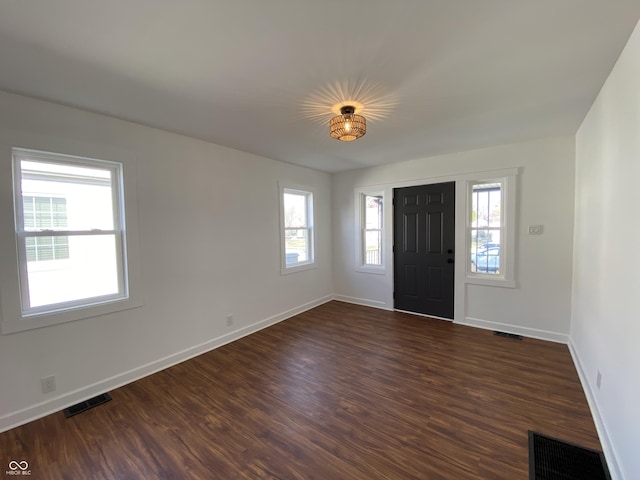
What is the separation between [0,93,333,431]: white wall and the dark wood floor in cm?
30

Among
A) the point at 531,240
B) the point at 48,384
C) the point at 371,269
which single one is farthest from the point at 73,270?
the point at 531,240

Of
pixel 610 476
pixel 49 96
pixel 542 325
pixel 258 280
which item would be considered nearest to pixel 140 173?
pixel 49 96

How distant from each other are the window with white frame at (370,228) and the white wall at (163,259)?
1442 mm

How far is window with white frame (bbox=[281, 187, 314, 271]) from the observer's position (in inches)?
180

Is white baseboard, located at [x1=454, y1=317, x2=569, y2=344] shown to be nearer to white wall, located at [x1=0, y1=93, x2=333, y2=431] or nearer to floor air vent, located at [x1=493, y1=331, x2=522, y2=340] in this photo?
floor air vent, located at [x1=493, y1=331, x2=522, y2=340]

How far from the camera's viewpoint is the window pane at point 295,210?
466cm

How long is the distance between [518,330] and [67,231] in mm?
5106

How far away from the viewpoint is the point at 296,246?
15.8 feet

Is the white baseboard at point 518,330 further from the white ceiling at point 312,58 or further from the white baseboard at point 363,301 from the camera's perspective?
the white ceiling at point 312,58

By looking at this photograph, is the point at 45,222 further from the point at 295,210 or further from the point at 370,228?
the point at 370,228

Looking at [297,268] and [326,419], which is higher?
[297,268]

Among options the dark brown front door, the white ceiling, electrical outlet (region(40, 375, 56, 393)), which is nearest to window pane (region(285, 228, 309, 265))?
the dark brown front door

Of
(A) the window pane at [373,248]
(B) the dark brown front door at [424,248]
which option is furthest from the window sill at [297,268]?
(B) the dark brown front door at [424,248]

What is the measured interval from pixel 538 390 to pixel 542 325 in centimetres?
138
